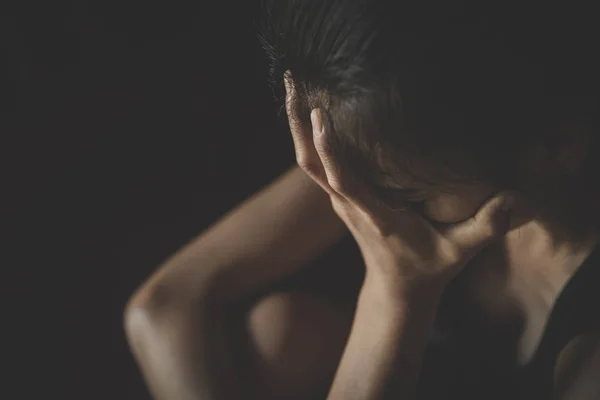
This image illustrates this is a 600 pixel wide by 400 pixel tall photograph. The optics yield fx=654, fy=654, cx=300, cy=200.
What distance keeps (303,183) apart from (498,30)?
0.40 m

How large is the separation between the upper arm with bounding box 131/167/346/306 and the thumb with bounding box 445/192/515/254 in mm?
234

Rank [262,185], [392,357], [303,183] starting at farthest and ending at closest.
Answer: [262,185], [303,183], [392,357]

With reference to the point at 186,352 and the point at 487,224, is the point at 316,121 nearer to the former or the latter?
the point at 487,224

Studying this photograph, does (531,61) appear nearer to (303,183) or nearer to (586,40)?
(586,40)

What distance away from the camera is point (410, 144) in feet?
1.63

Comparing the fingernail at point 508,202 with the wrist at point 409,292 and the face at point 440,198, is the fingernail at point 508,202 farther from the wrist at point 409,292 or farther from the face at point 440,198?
the wrist at point 409,292

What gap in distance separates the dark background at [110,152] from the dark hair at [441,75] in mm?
839

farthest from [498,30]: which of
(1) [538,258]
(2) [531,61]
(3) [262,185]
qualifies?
(3) [262,185]

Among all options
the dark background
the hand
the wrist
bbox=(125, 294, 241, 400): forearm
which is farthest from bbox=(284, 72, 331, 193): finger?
the dark background

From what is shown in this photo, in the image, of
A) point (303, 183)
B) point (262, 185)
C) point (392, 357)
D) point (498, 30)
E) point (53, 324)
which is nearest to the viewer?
point (498, 30)

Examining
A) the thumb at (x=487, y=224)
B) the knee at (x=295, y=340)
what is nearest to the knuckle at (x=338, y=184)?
the thumb at (x=487, y=224)

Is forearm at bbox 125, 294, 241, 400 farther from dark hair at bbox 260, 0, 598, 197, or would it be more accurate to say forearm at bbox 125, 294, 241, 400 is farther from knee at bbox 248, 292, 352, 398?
dark hair at bbox 260, 0, 598, 197

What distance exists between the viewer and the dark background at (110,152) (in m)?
1.24

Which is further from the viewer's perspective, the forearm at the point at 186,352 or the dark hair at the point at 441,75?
the forearm at the point at 186,352
